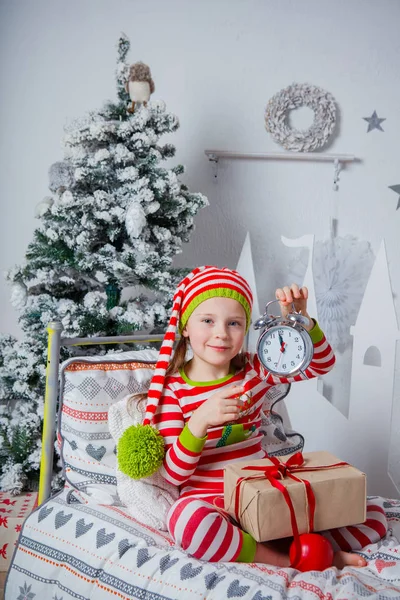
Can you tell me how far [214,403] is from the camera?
127cm

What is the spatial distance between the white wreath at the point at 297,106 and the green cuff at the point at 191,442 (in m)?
1.42

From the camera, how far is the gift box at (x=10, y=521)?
1.80 meters

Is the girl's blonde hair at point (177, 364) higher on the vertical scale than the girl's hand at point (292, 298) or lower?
lower

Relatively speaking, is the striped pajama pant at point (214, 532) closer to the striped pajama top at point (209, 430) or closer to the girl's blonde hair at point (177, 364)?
the striped pajama top at point (209, 430)

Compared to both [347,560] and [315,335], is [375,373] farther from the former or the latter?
[347,560]

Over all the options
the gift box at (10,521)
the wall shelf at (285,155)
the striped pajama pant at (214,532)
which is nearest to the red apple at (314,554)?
the striped pajama pant at (214,532)

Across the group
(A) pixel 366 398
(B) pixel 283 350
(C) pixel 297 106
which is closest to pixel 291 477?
(B) pixel 283 350

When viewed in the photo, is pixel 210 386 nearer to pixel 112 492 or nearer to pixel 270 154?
pixel 112 492

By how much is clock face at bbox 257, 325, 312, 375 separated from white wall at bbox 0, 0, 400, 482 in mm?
1121

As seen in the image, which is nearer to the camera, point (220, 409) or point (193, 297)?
point (220, 409)

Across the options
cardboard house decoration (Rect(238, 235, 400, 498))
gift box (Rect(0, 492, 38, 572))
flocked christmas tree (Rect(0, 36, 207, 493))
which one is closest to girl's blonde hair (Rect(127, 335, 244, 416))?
flocked christmas tree (Rect(0, 36, 207, 493))

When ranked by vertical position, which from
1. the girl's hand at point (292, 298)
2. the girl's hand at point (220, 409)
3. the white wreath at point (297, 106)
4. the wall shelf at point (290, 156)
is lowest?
the girl's hand at point (220, 409)

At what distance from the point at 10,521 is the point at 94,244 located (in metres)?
0.86

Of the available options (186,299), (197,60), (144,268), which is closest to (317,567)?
(186,299)
